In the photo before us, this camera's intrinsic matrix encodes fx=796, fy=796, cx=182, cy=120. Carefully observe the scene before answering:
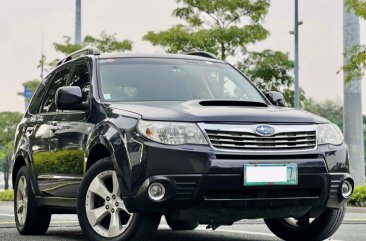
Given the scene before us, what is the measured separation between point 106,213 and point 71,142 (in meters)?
1.10

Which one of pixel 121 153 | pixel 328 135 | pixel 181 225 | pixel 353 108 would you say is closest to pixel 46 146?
pixel 181 225

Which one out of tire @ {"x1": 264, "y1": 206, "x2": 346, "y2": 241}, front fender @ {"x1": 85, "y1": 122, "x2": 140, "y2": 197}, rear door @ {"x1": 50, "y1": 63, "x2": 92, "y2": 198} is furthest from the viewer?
rear door @ {"x1": 50, "y1": 63, "x2": 92, "y2": 198}

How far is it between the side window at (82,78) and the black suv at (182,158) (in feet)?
0.06

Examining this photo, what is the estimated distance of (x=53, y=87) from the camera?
336 inches

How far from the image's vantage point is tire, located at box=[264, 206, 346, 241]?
6.74 meters

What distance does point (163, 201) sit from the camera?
5738 mm

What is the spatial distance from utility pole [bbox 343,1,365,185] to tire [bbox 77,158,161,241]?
642 inches

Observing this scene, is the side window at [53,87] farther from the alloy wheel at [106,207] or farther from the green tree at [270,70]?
the green tree at [270,70]

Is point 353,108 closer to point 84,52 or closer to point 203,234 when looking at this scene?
point 203,234

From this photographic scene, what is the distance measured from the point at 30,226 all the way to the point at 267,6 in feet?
75.7

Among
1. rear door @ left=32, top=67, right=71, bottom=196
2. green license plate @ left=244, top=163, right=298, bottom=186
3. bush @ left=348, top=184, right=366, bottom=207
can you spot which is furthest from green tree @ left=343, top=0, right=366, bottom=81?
green license plate @ left=244, top=163, right=298, bottom=186

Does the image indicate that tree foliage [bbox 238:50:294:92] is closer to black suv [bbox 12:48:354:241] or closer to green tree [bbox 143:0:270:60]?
green tree [bbox 143:0:270:60]

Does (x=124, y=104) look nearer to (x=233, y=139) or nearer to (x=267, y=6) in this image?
(x=233, y=139)

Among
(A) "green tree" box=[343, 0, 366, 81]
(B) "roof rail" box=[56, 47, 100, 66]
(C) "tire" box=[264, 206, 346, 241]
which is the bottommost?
(C) "tire" box=[264, 206, 346, 241]
